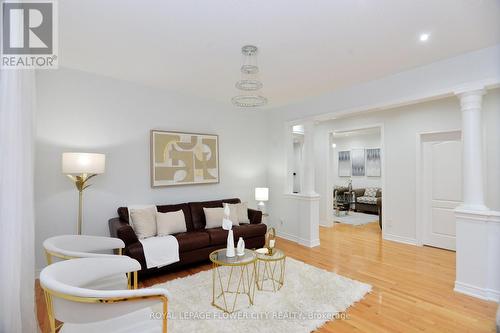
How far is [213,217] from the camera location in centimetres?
428

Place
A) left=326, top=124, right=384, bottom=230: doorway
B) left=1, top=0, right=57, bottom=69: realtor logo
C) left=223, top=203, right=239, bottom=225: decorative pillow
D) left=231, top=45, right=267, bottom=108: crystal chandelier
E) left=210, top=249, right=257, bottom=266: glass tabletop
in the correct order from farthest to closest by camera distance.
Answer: left=326, top=124, right=384, bottom=230: doorway → left=223, top=203, right=239, bottom=225: decorative pillow → left=231, top=45, right=267, bottom=108: crystal chandelier → left=210, top=249, right=257, bottom=266: glass tabletop → left=1, top=0, right=57, bottom=69: realtor logo

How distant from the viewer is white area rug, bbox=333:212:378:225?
6875 millimetres

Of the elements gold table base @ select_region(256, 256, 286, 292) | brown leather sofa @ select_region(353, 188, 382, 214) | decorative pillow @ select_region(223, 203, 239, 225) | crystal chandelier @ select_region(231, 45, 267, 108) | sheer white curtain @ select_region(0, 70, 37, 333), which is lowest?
gold table base @ select_region(256, 256, 286, 292)

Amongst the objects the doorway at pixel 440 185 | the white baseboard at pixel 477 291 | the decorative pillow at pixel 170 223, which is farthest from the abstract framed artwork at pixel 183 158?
the doorway at pixel 440 185

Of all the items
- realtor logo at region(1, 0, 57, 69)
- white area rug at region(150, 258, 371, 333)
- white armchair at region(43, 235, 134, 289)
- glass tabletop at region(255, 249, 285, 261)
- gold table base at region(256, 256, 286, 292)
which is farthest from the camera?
gold table base at region(256, 256, 286, 292)

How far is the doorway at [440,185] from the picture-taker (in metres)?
4.52

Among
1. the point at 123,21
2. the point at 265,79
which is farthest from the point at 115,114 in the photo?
the point at 265,79

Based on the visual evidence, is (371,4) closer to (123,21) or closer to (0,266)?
(123,21)

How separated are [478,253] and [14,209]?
429 centimetres

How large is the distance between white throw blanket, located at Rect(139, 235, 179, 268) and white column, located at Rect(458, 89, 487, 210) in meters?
3.65

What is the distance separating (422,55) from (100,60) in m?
3.95

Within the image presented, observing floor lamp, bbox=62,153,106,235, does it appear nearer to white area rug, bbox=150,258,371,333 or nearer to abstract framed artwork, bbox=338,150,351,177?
white area rug, bbox=150,258,371,333

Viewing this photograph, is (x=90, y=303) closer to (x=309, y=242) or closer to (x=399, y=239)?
(x=309, y=242)

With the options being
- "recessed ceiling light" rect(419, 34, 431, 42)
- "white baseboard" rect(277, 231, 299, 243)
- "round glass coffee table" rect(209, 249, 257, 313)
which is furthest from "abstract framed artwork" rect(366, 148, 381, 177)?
"round glass coffee table" rect(209, 249, 257, 313)
